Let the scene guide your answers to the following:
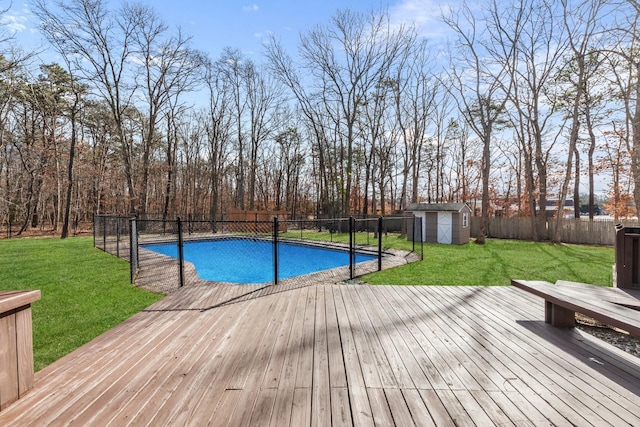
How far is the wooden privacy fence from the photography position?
12.9 meters

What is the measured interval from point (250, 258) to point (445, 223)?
879cm

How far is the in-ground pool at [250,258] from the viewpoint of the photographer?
8.29 metres

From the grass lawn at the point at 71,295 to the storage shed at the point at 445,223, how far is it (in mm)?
10713

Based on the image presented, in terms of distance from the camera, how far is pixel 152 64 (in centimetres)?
1692

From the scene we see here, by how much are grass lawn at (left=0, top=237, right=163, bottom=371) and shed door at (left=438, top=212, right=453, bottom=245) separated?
11.9 meters

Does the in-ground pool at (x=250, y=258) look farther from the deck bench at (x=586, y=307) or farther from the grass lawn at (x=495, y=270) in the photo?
the deck bench at (x=586, y=307)

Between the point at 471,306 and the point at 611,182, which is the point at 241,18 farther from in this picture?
the point at 611,182

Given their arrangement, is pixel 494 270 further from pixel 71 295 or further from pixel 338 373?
pixel 71 295

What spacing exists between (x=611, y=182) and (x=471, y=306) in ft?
60.2

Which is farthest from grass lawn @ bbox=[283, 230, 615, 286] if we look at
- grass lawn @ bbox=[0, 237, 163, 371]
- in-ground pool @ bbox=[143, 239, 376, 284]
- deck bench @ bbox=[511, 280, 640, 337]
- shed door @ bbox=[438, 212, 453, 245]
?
grass lawn @ bbox=[0, 237, 163, 371]

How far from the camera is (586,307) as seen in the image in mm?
2336

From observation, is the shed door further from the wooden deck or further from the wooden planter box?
the wooden planter box

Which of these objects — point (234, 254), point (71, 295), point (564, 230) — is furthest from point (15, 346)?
point (564, 230)

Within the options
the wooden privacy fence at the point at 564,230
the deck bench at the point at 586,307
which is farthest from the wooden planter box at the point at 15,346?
the wooden privacy fence at the point at 564,230
